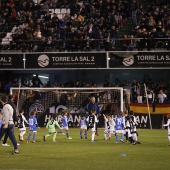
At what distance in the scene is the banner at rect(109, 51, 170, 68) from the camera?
135ft

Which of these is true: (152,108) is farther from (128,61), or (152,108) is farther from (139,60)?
(128,61)

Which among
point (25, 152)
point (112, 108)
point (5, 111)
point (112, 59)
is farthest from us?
point (112, 59)

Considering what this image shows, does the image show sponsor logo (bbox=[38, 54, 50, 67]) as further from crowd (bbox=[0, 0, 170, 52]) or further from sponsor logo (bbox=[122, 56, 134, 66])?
sponsor logo (bbox=[122, 56, 134, 66])

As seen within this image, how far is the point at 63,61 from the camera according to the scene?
4253 cm

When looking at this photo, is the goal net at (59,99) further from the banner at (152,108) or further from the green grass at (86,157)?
the green grass at (86,157)

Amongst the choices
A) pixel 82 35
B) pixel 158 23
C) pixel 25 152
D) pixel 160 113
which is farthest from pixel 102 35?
pixel 25 152

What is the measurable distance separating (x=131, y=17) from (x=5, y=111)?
2629cm

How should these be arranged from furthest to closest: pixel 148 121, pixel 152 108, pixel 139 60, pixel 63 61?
pixel 63 61 → pixel 139 60 → pixel 152 108 → pixel 148 121

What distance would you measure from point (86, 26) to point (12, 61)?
20.1ft

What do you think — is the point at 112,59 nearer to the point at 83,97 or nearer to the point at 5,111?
the point at 83,97

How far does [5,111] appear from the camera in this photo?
19641 mm

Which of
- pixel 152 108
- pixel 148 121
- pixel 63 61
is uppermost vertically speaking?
pixel 63 61

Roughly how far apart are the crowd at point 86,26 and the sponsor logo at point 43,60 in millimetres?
523

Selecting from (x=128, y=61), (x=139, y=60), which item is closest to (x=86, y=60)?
(x=128, y=61)
